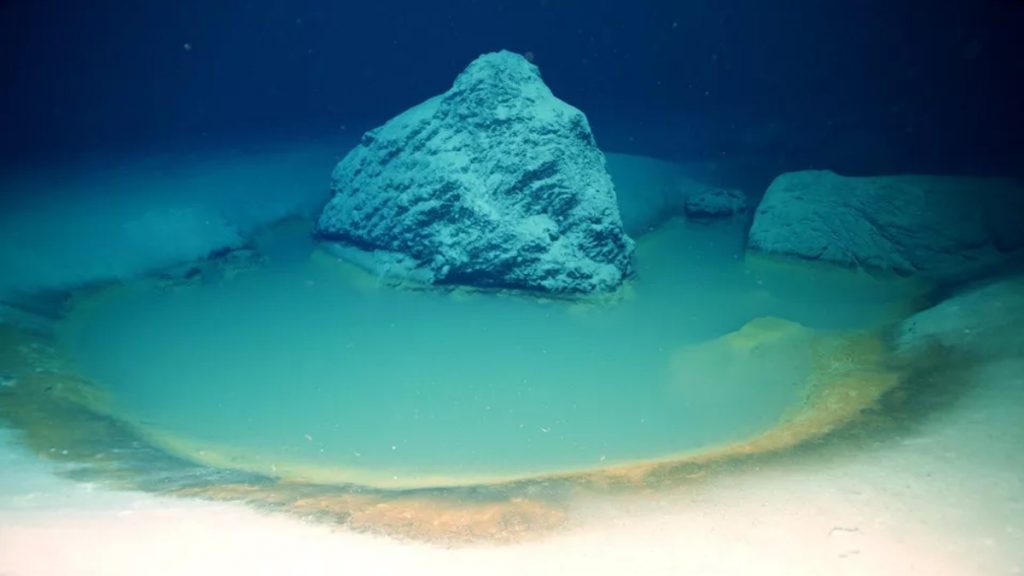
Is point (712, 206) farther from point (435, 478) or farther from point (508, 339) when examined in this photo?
point (435, 478)

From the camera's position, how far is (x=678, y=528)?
10.3 feet

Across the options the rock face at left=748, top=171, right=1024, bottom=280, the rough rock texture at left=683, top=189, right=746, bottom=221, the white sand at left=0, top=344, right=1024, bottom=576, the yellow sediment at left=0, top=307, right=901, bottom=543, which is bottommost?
the white sand at left=0, top=344, right=1024, bottom=576

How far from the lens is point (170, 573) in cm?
248

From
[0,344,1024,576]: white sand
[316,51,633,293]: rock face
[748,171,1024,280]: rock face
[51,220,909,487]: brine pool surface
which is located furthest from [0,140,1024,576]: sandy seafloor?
[748,171,1024,280]: rock face

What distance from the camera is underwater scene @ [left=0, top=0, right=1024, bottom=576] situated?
304 centimetres

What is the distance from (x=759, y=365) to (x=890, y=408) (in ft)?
4.18

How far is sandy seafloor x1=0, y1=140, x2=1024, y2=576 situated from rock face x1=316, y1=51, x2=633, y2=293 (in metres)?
4.12

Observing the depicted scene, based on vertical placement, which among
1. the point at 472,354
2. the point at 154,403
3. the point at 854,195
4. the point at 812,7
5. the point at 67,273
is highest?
the point at 812,7

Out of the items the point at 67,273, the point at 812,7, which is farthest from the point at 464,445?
→ the point at 812,7

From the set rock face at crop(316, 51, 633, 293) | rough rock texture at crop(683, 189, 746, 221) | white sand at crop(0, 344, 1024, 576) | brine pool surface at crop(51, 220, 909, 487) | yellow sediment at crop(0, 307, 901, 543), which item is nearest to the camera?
white sand at crop(0, 344, 1024, 576)

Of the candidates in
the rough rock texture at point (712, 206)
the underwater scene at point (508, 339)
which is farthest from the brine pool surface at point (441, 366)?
the rough rock texture at point (712, 206)

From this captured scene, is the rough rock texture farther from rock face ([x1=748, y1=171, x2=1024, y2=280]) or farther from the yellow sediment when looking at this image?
the yellow sediment

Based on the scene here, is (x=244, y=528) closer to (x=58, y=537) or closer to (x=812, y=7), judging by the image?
(x=58, y=537)

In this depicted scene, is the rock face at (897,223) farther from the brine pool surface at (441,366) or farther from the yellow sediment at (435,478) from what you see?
the yellow sediment at (435,478)
